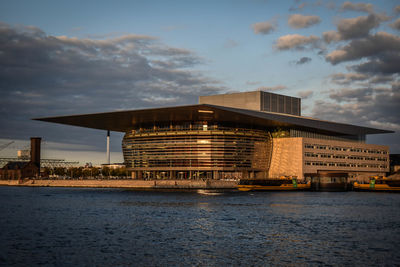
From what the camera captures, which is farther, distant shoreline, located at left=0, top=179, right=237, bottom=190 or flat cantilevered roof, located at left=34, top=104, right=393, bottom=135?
distant shoreline, located at left=0, top=179, right=237, bottom=190

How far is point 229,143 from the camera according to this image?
10412 cm

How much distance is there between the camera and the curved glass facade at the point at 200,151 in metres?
104

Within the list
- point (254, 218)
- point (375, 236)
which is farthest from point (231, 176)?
point (375, 236)

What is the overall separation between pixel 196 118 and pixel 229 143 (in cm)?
982

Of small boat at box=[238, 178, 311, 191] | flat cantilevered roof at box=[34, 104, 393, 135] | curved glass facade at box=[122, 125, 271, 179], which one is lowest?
small boat at box=[238, 178, 311, 191]

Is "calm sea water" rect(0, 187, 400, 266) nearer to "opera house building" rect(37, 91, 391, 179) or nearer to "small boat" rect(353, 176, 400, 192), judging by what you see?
"small boat" rect(353, 176, 400, 192)

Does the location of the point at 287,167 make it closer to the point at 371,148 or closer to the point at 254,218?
the point at 371,148

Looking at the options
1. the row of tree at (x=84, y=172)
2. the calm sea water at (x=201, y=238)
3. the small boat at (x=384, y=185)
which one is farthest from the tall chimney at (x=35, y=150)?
the calm sea water at (x=201, y=238)

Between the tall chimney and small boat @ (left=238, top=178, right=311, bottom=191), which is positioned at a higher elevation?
the tall chimney

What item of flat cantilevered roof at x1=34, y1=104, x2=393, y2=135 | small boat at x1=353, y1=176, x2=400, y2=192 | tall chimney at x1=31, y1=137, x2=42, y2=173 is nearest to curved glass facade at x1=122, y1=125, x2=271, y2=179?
flat cantilevered roof at x1=34, y1=104, x2=393, y2=135

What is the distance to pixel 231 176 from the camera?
10669cm

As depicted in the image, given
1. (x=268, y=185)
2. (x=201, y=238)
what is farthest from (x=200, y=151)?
(x=201, y=238)

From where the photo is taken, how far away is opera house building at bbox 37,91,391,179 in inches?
3991

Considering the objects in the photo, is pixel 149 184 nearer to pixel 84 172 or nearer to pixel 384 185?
pixel 384 185
